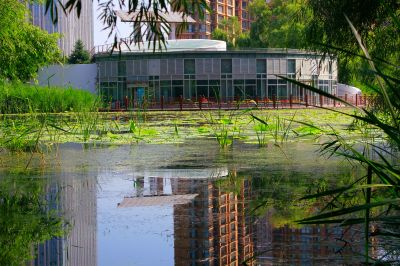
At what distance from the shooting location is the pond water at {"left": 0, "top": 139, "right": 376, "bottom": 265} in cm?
421

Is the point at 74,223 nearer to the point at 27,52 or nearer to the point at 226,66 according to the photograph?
the point at 27,52

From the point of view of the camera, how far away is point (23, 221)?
17.4 ft

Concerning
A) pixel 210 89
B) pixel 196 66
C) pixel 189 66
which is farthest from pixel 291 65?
pixel 189 66

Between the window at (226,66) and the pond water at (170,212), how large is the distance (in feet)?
127

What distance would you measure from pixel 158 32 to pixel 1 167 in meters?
5.10

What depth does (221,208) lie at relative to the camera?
19.3ft

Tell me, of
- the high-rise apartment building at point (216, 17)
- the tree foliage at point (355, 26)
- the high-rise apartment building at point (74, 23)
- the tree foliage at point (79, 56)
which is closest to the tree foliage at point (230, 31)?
the high-rise apartment building at point (216, 17)

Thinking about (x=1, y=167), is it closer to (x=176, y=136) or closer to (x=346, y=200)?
(x=346, y=200)

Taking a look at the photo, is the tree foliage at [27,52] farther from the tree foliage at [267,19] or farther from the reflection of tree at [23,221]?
the tree foliage at [267,19]

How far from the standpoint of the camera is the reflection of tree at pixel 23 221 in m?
4.31

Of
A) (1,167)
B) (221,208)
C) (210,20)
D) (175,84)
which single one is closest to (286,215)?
(221,208)

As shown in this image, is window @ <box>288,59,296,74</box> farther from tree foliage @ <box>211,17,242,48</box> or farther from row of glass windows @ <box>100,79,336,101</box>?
tree foliage @ <box>211,17,242,48</box>

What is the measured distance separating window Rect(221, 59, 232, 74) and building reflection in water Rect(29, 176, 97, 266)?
135ft

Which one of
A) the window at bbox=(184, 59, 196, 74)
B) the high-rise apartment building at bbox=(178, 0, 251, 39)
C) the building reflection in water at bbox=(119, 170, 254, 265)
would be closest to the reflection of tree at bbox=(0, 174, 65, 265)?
the building reflection in water at bbox=(119, 170, 254, 265)
